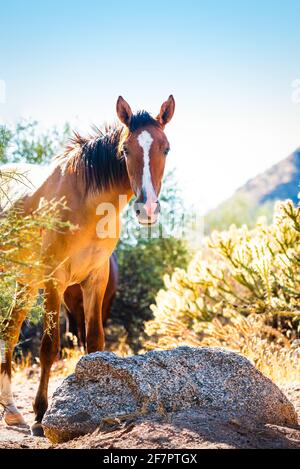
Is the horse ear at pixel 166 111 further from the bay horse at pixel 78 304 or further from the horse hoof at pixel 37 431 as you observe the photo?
the bay horse at pixel 78 304

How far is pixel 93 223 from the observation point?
6410 millimetres

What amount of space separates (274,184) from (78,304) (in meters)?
104

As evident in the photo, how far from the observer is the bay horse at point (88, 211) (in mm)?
5922

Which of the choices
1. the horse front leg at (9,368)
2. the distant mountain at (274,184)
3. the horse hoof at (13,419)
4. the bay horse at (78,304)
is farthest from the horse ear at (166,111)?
the distant mountain at (274,184)

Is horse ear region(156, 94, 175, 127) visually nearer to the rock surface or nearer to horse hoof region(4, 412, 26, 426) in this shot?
the rock surface

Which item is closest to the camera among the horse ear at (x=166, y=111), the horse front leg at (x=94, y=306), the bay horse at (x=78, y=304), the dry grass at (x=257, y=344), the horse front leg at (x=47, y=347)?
the horse front leg at (x=47, y=347)

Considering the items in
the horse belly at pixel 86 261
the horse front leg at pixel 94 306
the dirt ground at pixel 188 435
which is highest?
the horse belly at pixel 86 261

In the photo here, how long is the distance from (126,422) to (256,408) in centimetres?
101

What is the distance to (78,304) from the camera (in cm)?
1024

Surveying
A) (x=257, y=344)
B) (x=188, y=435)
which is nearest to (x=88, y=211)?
(x=257, y=344)

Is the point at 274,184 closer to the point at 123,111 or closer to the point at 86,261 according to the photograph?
the point at 86,261

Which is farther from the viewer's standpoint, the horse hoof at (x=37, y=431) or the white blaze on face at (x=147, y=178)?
the horse hoof at (x=37, y=431)
